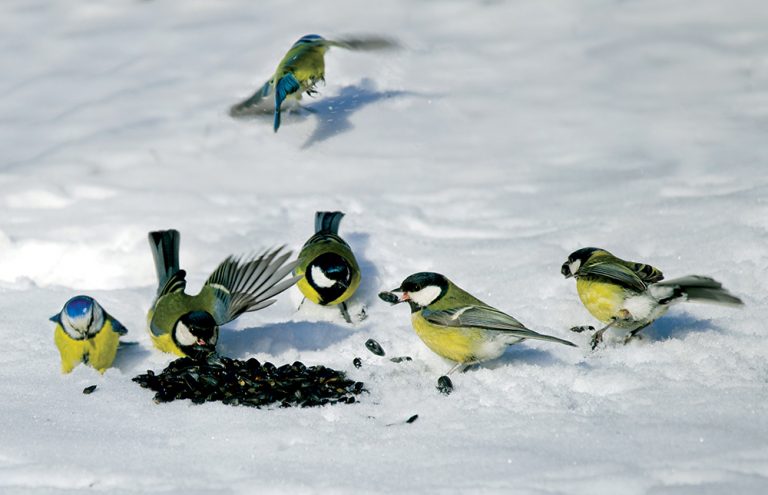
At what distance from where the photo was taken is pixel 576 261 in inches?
200

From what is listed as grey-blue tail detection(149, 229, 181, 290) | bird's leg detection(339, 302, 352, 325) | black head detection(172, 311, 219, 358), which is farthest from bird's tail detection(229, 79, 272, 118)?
black head detection(172, 311, 219, 358)

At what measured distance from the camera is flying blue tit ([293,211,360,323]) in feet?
17.8

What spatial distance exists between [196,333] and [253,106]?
12.0 feet

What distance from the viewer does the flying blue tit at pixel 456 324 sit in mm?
4559

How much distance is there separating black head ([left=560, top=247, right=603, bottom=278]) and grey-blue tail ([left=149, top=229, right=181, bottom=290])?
201 centimetres

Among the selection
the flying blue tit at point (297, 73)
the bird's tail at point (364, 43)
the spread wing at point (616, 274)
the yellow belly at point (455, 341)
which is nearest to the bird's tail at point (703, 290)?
the spread wing at point (616, 274)

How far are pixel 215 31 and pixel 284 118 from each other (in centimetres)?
187

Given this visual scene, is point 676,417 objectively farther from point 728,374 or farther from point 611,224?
point 611,224

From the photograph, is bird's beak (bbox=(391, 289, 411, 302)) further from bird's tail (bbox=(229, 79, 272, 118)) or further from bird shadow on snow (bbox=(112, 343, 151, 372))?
bird's tail (bbox=(229, 79, 272, 118))

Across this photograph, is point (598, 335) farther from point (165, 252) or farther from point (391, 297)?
point (165, 252)

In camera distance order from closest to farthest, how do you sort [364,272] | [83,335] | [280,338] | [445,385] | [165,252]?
1. [445,385]
2. [83,335]
3. [280,338]
4. [165,252]
5. [364,272]

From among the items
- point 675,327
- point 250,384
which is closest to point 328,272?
point 250,384

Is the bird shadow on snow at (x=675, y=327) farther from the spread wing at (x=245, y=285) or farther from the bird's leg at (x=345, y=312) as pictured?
the spread wing at (x=245, y=285)

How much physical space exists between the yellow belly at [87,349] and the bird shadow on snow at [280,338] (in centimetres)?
57
